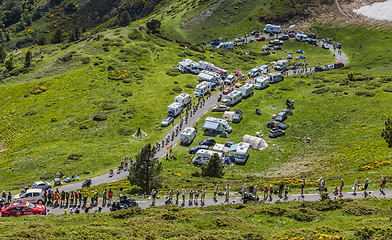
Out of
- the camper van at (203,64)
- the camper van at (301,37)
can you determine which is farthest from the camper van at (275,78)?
the camper van at (301,37)

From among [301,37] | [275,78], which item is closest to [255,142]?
[275,78]

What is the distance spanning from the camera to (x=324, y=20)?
173000 millimetres

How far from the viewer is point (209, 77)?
114 metres

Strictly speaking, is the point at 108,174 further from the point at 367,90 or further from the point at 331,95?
the point at 367,90

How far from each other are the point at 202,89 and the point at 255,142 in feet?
109

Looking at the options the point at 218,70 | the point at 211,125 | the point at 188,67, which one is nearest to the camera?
the point at 211,125

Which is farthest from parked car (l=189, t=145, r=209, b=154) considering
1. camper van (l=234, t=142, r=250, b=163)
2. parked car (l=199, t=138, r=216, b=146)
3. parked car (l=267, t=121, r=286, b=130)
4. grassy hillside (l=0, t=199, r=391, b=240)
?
grassy hillside (l=0, t=199, r=391, b=240)

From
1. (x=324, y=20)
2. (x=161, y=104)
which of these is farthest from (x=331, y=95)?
(x=324, y=20)

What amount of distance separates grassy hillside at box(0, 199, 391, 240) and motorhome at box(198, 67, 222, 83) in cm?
Answer: 7138

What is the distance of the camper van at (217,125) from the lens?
82750 mm

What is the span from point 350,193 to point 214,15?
480ft

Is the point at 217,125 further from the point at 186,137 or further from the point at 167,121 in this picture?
the point at 167,121

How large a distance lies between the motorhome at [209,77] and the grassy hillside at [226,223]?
71383 mm

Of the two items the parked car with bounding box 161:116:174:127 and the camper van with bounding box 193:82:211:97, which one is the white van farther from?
the camper van with bounding box 193:82:211:97
